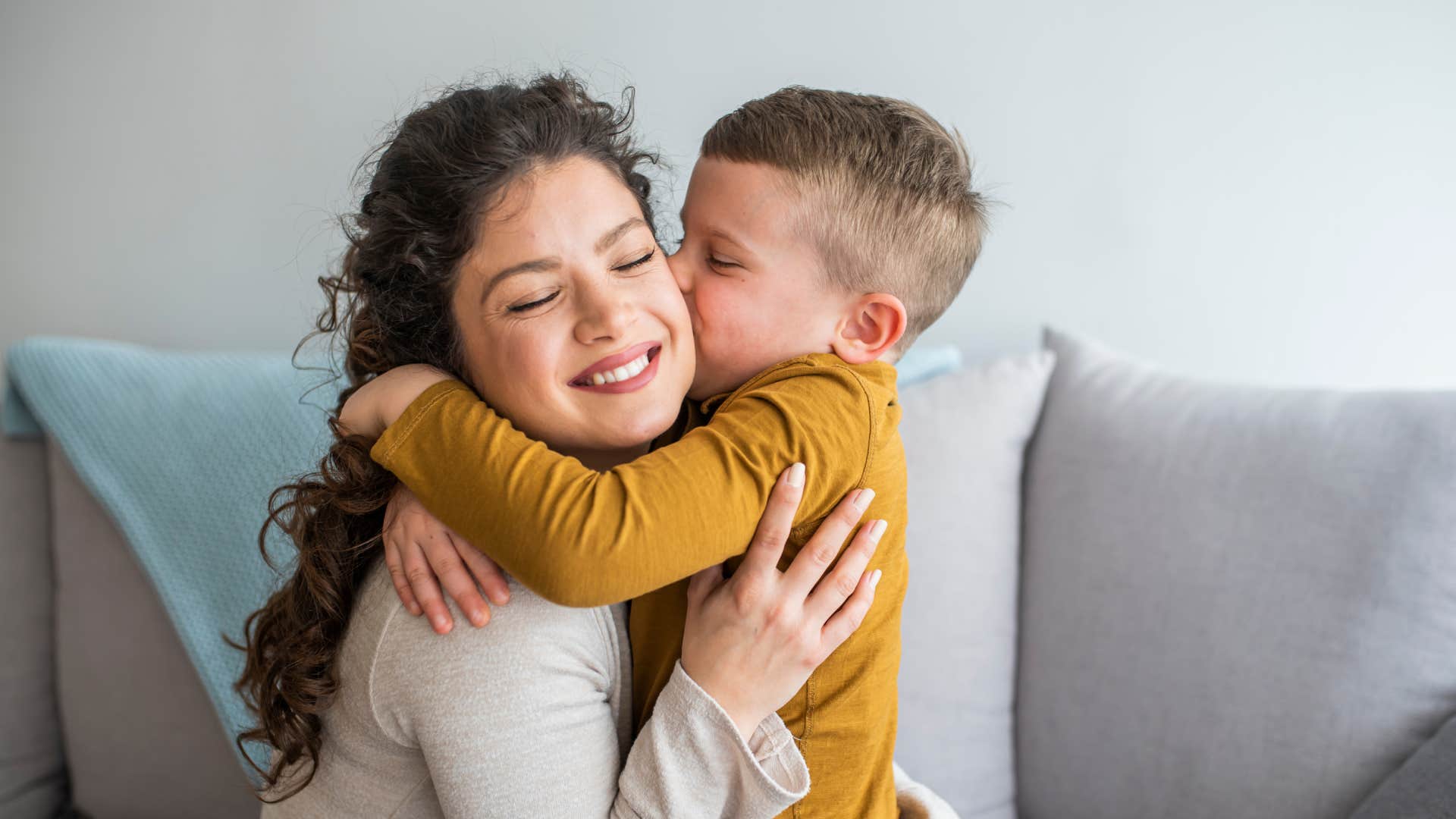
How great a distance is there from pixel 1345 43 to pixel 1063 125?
572 mm

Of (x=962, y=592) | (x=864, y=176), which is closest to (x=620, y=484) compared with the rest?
(x=864, y=176)

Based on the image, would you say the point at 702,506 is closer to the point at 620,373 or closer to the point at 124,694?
the point at 620,373

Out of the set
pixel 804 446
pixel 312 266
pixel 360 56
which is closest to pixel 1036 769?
pixel 804 446

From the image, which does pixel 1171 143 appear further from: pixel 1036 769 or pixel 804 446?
pixel 804 446

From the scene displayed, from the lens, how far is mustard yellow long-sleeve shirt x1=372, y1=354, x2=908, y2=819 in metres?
0.91

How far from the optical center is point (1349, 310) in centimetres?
206

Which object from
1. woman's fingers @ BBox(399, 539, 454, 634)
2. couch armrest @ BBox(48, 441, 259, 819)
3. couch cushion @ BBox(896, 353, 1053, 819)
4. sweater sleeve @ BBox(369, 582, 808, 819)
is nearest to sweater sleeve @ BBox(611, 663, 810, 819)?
sweater sleeve @ BBox(369, 582, 808, 819)

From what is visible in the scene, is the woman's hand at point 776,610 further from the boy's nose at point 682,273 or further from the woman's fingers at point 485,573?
the boy's nose at point 682,273

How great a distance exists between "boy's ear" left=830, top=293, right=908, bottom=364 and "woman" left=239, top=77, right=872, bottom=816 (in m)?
0.22

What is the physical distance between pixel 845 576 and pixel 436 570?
45 cm

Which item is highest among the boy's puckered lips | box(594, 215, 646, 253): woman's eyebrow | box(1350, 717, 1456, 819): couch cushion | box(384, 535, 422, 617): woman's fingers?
box(594, 215, 646, 253): woman's eyebrow

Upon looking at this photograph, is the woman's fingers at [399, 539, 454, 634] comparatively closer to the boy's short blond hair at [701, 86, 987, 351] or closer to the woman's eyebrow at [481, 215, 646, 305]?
the woman's eyebrow at [481, 215, 646, 305]

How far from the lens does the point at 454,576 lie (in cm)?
99

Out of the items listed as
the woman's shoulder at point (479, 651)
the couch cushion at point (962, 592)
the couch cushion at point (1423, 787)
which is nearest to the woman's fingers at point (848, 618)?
the woman's shoulder at point (479, 651)
